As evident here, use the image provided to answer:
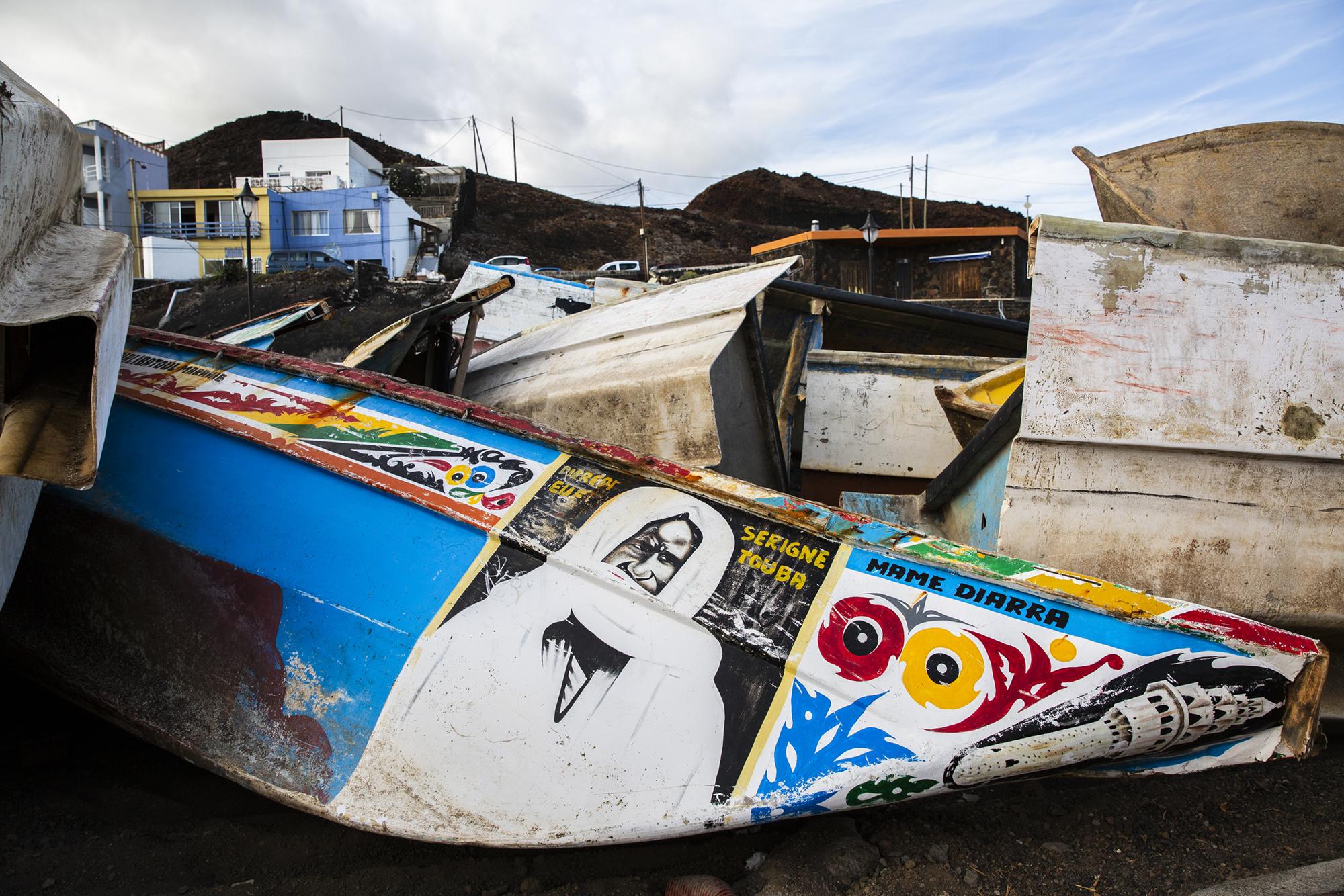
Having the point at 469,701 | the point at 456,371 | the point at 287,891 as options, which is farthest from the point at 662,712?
the point at 456,371

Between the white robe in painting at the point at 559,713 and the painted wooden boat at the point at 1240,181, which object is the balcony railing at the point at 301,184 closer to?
the painted wooden boat at the point at 1240,181

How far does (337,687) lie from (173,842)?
0.59 metres

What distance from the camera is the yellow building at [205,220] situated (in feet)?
93.5

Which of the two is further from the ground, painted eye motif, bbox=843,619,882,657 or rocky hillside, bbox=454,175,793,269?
rocky hillside, bbox=454,175,793,269

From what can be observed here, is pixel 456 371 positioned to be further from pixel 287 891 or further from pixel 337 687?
pixel 287 891

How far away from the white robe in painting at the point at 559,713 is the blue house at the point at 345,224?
28.8 meters

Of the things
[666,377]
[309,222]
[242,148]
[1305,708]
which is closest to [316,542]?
[666,377]

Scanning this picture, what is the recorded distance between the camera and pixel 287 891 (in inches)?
78.2

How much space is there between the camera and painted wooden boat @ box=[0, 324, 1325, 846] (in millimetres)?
1910

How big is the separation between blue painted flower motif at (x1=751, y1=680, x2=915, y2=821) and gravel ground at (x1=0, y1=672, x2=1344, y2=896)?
8.1 inches

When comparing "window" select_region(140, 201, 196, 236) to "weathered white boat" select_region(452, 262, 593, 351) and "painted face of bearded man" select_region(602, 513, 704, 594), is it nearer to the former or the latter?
"weathered white boat" select_region(452, 262, 593, 351)

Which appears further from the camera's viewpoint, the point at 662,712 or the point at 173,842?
the point at 173,842

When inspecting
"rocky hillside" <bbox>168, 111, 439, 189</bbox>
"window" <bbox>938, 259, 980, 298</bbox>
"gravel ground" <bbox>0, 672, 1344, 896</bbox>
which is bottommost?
"gravel ground" <bbox>0, 672, 1344, 896</bbox>

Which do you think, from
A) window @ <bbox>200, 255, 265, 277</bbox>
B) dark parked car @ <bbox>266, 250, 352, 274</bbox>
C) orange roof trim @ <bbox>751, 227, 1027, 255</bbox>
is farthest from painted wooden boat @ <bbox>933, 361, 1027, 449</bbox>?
window @ <bbox>200, 255, 265, 277</bbox>
